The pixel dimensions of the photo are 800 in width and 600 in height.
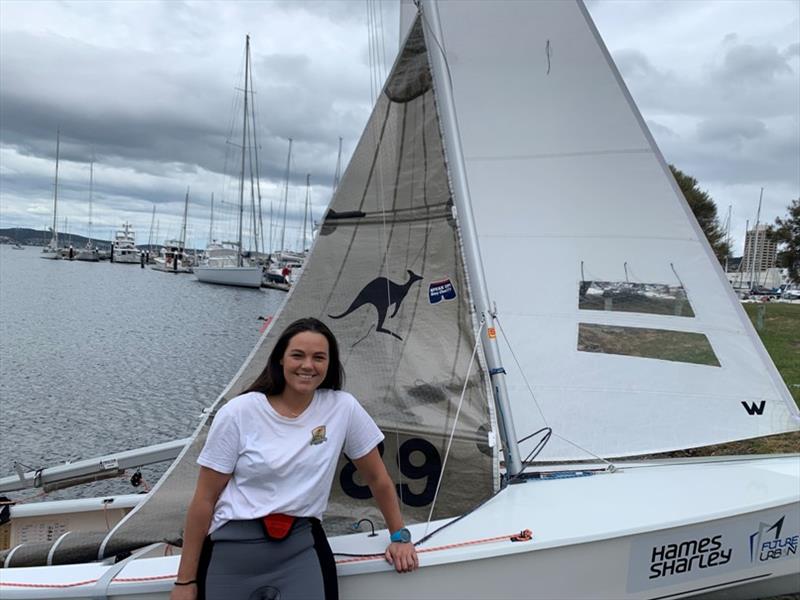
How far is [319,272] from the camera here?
404cm

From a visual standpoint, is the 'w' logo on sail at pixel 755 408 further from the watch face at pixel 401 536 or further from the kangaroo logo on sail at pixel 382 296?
the watch face at pixel 401 536

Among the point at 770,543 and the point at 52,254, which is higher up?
the point at 52,254

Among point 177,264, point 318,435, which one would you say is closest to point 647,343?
point 318,435

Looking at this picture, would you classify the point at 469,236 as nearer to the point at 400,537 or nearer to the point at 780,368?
the point at 400,537

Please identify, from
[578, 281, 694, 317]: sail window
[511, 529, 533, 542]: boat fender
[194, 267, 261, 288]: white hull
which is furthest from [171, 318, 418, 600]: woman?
[194, 267, 261, 288]: white hull

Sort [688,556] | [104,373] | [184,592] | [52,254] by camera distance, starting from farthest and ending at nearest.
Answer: [52,254]
[104,373]
[688,556]
[184,592]

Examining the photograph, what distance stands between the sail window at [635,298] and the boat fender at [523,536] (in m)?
2.16

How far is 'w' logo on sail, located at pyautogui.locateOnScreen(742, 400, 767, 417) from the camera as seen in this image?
398cm

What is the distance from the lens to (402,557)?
102 inches

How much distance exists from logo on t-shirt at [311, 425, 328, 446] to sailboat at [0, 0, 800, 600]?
0.57 m

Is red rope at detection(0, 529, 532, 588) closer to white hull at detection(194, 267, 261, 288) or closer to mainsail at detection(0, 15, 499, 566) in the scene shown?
mainsail at detection(0, 15, 499, 566)

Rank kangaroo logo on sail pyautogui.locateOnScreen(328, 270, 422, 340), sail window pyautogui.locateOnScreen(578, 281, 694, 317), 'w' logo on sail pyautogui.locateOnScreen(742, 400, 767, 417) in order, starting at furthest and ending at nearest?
sail window pyautogui.locateOnScreen(578, 281, 694, 317)
'w' logo on sail pyautogui.locateOnScreen(742, 400, 767, 417)
kangaroo logo on sail pyautogui.locateOnScreen(328, 270, 422, 340)

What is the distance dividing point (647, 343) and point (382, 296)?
193 centimetres

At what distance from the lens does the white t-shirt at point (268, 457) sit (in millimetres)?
2365
